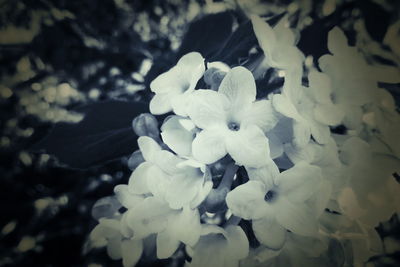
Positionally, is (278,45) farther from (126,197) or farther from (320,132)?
(126,197)

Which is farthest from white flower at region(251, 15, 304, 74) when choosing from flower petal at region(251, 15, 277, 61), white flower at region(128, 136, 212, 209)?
white flower at region(128, 136, 212, 209)

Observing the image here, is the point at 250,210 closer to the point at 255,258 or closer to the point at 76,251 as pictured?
the point at 255,258

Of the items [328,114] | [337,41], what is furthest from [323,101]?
[337,41]

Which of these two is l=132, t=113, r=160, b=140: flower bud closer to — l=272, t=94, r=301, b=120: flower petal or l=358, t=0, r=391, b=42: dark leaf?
l=272, t=94, r=301, b=120: flower petal

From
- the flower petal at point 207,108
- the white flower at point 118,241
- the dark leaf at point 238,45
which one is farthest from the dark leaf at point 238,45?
the white flower at point 118,241

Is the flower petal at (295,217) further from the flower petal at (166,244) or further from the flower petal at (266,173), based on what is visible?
the flower petal at (166,244)
